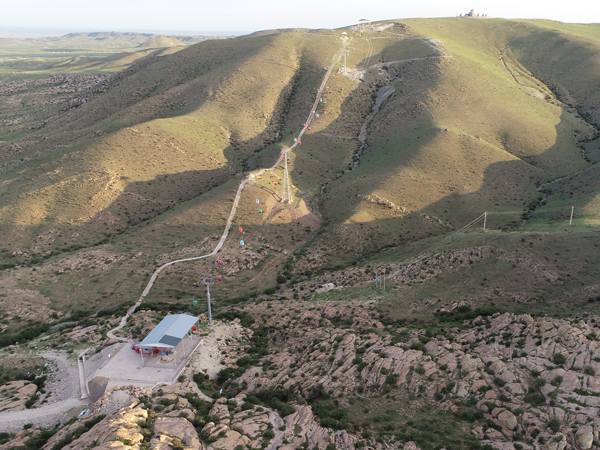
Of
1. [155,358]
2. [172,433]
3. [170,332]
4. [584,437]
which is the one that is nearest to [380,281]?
[170,332]

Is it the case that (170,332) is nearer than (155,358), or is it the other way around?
(155,358)

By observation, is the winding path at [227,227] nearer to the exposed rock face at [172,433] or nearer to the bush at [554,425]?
the exposed rock face at [172,433]

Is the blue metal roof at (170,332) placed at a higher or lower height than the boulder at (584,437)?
lower

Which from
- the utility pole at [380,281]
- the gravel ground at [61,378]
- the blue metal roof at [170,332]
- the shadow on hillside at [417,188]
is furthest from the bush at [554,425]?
the shadow on hillside at [417,188]

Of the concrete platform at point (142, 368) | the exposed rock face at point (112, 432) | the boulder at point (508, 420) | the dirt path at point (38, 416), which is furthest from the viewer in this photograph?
the concrete platform at point (142, 368)

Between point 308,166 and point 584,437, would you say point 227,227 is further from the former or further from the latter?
point 584,437

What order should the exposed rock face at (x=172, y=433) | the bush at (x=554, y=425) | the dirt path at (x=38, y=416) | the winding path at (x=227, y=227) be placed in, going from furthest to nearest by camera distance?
the winding path at (x=227, y=227), the dirt path at (x=38, y=416), the bush at (x=554, y=425), the exposed rock face at (x=172, y=433)

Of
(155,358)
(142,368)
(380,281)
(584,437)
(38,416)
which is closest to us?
(584,437)
